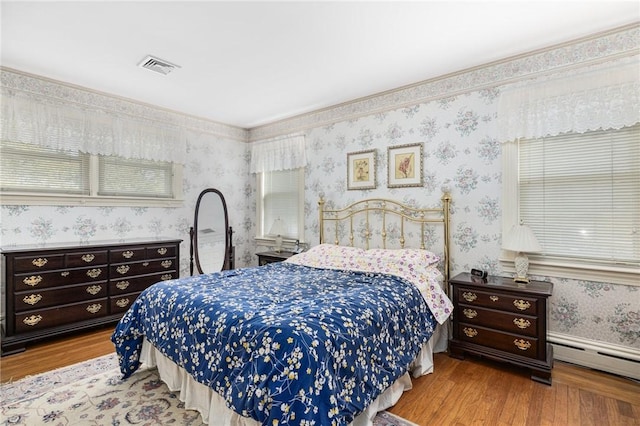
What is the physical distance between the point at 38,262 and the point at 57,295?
0.36 meters

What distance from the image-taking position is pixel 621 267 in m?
2.32

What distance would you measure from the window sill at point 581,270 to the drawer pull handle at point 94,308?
3.96 m

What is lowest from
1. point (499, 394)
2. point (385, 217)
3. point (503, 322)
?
point (499, 394)

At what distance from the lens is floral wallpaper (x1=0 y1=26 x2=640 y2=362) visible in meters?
2.43

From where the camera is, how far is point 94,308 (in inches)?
125

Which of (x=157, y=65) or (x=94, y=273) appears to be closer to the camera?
(x=157, y=65)

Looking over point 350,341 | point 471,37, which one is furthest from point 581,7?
point 350,341

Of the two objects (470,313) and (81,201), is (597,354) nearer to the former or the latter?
(470,313)

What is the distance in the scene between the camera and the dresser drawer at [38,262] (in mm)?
2741

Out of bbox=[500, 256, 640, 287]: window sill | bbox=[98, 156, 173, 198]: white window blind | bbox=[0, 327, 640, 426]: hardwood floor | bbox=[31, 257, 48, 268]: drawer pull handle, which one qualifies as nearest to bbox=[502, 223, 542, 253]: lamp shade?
bbox=[500, 256, 640, 287]: window sill

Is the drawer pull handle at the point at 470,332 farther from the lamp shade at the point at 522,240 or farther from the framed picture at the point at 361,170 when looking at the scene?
the framed picture at the point at 361,170

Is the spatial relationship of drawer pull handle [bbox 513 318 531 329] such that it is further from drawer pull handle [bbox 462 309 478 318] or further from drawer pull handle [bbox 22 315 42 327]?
drawer pull handle [bbox 22 315 42 327]

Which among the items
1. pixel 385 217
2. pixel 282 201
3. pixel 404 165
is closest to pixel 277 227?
pixel 282 201

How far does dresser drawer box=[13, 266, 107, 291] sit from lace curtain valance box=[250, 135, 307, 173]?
242 cm
